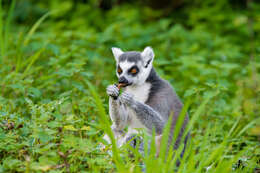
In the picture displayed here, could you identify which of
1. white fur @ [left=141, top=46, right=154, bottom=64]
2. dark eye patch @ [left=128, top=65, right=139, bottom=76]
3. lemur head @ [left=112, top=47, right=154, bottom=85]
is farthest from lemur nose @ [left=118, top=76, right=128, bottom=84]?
white fur @ [left=141, top=46, right=154, bottom=64]

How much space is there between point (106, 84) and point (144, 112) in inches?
63.8

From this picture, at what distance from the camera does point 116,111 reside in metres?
3.75

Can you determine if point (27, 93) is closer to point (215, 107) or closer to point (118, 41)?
point (215, 107)

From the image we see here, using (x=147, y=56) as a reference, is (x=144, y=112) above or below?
below

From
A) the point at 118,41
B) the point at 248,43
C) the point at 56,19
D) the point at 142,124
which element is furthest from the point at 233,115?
the point at 56,19

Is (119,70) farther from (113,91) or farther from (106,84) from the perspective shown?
(106,84)

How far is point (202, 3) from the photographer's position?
1055 centimetres

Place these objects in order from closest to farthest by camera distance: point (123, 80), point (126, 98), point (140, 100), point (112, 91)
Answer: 1. point (112, 91)
2. point (126, 98)
3. point (123, 80)
4. point (140, 100)

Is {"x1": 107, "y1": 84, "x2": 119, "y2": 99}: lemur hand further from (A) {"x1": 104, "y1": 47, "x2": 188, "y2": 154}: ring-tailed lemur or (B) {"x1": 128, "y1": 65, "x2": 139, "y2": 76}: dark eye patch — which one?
(B) {"x1": 128, "y1": 65, "x2": 139, "y2": 76}: dark eye patch

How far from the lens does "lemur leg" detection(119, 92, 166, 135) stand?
3.71 m

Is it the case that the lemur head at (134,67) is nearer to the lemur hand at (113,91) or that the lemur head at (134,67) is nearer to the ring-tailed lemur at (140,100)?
the ring-tailed lemur at (140,100)

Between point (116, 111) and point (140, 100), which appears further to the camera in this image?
point (140, 100)

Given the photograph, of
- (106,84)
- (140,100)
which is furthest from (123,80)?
(106,84)

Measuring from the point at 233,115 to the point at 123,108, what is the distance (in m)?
1.88
